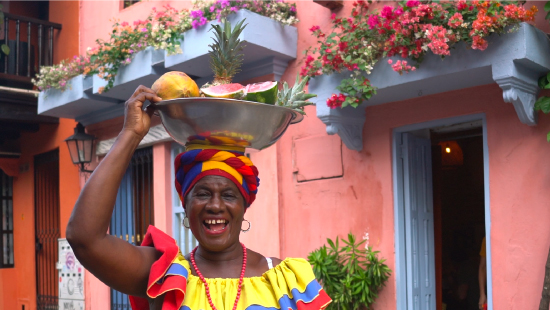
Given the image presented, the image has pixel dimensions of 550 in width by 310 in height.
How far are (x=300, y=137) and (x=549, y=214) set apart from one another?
2463 millimetres

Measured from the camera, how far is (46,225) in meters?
10.2

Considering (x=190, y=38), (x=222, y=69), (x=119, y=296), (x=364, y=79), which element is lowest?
(x=119, y=296)

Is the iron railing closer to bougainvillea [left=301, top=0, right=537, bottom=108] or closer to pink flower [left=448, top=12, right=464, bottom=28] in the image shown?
bougainvillea [left=301, top=0, right=537, bottom=108]

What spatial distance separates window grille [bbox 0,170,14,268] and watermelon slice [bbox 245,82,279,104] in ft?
32.3

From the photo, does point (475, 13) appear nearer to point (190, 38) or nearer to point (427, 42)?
point (427, 42)

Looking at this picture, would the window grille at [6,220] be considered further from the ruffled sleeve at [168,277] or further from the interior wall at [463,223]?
the ruffled sleeve at [168,277]

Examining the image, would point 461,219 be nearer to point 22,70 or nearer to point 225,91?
point 22,70

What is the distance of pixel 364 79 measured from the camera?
4867 mm

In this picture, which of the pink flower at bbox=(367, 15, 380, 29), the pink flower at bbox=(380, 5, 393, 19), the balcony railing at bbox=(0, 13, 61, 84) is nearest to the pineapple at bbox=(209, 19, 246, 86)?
the pink flower at bbox=(380, 5, 393, 19)

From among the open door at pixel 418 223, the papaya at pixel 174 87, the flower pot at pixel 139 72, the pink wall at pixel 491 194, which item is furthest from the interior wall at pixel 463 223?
the papaya at pixel 174 87

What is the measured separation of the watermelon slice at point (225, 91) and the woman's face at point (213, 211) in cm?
31

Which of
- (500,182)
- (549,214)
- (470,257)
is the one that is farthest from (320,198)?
(470,257)

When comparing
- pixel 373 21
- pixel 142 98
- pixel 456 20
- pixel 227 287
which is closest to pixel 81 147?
pixel 373 21

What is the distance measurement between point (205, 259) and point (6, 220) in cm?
966
